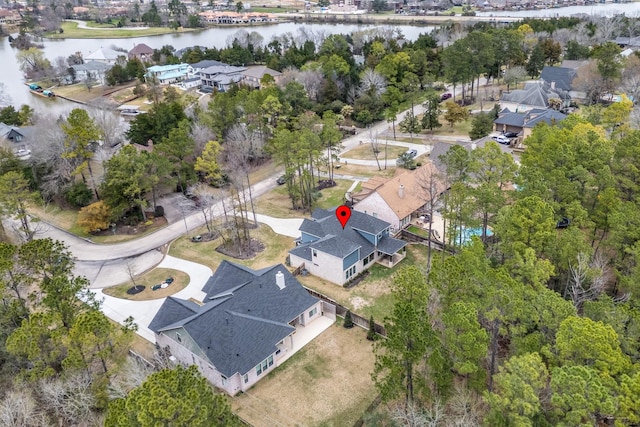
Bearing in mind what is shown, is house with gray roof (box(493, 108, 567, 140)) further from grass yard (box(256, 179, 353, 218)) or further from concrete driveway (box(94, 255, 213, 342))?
concrete driveway (box(94, 255, 213, 342))

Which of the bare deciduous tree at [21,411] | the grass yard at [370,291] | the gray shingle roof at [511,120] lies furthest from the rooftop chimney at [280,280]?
the gray shingle roof at [511,120]

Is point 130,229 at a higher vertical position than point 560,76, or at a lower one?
lower

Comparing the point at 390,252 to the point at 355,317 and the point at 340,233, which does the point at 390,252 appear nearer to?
the point at 340,233

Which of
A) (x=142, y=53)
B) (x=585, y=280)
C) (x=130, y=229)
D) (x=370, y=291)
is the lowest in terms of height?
(x=370, y=291)

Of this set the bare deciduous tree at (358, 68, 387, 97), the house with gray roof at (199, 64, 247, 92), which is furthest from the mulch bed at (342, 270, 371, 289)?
the house with gray roof at (199, 64, 247, 92)

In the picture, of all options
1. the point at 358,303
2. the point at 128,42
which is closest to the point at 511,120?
the point at 358,303

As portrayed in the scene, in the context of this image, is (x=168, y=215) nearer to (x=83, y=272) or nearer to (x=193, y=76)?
(x=83, y=272)

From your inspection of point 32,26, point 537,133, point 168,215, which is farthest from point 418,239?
point 32,26
